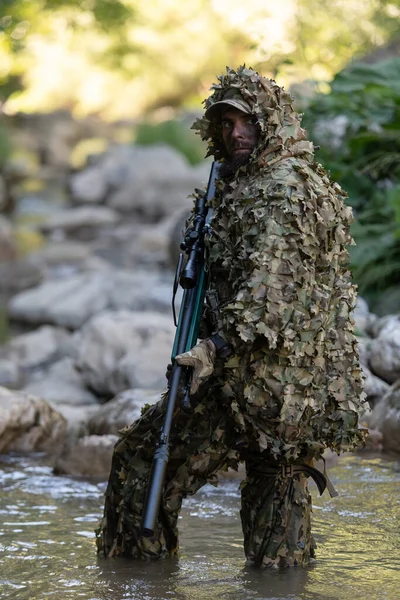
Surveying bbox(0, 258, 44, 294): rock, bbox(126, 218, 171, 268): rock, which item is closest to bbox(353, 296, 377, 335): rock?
bbox(126, 218, 171, 268): rock

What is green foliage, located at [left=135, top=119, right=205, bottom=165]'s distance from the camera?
2211 cm

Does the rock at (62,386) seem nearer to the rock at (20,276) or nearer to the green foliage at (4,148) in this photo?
the rock at (20,276)

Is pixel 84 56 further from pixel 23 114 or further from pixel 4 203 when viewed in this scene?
pixel 4 203

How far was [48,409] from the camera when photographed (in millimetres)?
6953

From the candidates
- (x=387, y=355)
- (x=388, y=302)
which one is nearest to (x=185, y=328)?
(x=387, y=355)

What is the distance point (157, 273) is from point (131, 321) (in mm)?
5269

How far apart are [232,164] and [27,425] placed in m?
3.47

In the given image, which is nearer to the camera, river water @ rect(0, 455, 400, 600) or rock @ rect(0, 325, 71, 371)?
river water @ rect(0, 455, 400, 600)

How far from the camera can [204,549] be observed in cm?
445

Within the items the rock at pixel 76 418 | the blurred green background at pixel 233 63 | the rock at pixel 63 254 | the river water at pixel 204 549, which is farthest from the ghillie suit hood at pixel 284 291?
the rock at pixel 63 254

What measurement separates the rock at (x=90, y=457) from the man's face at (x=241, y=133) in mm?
2720

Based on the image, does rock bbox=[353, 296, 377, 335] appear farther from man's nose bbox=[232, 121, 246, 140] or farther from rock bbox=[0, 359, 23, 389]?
man's nose bbox=[232, 121, 246, 140]

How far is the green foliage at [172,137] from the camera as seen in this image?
870 inches

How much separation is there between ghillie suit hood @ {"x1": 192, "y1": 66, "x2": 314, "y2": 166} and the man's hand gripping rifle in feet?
0.98
